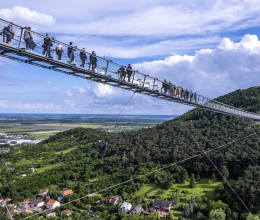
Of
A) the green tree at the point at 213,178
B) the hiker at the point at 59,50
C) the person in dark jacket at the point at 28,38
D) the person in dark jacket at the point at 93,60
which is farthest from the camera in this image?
the green tree at the point at 213,178

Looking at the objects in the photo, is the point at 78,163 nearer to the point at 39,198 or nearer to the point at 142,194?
the point at 39,198

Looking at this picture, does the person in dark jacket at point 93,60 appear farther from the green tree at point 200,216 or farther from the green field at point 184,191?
the green field at point 184,191

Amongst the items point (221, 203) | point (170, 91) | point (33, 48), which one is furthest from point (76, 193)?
point (33, 48)

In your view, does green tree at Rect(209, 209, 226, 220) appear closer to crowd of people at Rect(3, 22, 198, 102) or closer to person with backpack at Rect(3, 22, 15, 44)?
crowd of people at Rect(3, 22, 198, 102)

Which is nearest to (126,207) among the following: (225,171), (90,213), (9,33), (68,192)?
(90,213)

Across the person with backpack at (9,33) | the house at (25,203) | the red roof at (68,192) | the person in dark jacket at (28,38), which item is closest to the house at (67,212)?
the red roof at (68,192)
